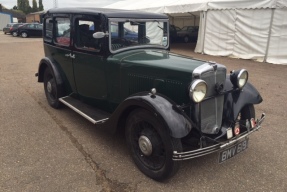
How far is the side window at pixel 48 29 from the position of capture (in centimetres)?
486

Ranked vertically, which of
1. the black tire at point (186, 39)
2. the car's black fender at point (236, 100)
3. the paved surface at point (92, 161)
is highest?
the black tire at point (186, 39)

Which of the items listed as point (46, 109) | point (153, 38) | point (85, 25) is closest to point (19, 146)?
point (46, 109)

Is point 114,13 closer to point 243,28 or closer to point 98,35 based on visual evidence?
point 98,35

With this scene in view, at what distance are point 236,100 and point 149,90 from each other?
1.14 metres

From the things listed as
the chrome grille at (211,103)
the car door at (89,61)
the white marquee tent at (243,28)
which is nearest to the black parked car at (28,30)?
the white marquee tent at (243,28)

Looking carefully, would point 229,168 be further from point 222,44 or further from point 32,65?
point 222,44

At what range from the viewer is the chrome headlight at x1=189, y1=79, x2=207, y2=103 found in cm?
271

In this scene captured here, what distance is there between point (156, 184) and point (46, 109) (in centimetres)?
305

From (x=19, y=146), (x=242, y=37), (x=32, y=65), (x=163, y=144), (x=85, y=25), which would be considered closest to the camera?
(x=163, y=144)

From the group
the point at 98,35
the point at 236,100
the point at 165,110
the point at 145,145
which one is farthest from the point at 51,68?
the point at 236,100

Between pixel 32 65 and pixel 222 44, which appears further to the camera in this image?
pixel 222 44

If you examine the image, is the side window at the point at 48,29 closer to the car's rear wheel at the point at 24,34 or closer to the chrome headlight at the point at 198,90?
the chrome headlight at the point at 198,90

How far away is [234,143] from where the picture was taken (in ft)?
9.41

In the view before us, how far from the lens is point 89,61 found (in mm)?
3943
